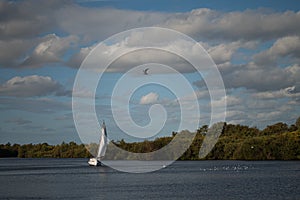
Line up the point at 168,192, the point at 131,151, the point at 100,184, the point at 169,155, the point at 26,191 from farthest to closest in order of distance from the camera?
the point at 131,151, the point at 169,155, the point at 100,184, the point at 26,191, the point at 168,192

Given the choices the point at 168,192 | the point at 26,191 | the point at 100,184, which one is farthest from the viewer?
the point at 100,184

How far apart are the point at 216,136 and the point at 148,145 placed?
2323 cm

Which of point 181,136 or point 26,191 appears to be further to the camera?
point 181,136

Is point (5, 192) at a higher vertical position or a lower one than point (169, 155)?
lower

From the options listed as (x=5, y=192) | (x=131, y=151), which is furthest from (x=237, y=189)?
(x=131, y=151)

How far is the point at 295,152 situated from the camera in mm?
146625

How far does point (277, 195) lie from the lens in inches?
2212

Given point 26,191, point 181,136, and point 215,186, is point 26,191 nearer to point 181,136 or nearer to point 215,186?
point 215,186

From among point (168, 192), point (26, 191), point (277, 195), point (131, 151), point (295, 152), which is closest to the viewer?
point (277, 195)

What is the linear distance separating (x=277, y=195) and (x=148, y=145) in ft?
430

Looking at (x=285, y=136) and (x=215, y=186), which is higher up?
(x=285, y=136)

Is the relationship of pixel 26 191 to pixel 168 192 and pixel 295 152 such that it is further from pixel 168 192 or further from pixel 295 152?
pixel 295 152

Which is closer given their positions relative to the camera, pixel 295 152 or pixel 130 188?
pixel 130 188

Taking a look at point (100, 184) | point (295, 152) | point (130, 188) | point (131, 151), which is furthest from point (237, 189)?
point (131, 151)
